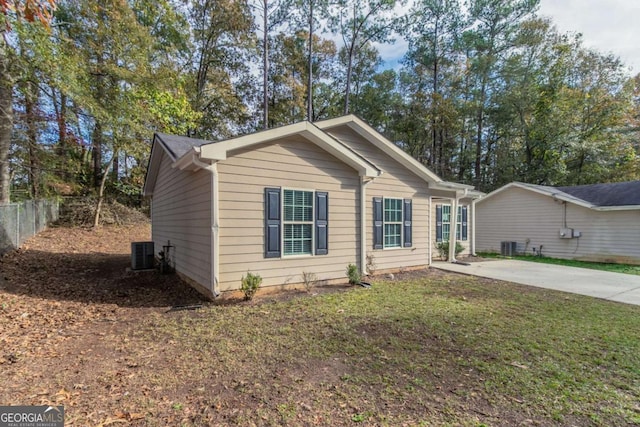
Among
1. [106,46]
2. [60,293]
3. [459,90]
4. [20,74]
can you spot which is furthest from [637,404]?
[459,90]

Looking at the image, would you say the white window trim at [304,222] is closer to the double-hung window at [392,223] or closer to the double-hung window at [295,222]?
the double-hung window at [295,222]

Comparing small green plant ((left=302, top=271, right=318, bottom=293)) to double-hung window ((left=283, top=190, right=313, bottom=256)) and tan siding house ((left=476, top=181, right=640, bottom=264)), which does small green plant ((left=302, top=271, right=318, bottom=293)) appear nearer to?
double-hung window ((left=283, top=190, right=313, bottom=256))

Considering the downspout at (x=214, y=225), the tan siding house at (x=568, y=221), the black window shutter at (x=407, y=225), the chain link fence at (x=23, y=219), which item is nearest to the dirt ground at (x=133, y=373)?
the downspout at (x=214, y=225)

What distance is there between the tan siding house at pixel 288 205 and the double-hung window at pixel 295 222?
0.02 meters

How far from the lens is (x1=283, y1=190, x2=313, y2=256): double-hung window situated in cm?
632

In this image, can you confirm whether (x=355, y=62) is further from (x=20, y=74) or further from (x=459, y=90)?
(x=20, y=74)

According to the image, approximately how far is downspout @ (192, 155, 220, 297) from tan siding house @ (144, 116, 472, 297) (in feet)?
0.06

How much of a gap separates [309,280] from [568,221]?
42.4 feet

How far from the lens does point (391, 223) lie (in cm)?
855

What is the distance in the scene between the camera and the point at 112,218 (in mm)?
15680

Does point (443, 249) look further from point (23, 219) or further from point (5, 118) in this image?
point (23, 219)

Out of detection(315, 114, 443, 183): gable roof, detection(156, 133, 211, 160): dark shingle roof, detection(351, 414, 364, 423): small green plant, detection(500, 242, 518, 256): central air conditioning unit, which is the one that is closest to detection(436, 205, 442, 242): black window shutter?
detection(315, 114, 443, 183): gable roof

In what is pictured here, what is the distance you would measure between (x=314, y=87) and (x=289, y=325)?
21217 millimetres

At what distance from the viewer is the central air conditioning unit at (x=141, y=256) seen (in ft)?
27.9
